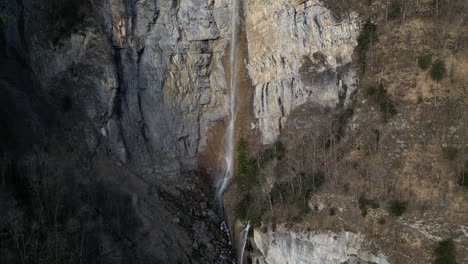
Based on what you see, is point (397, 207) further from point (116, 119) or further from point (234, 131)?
point (116, 119)

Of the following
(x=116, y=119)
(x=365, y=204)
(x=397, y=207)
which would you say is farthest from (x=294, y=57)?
(x=116, y=119)

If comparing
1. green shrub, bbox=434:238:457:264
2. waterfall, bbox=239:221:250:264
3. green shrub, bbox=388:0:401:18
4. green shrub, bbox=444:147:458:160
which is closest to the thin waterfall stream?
waterfall, bbox=239:221:250:264

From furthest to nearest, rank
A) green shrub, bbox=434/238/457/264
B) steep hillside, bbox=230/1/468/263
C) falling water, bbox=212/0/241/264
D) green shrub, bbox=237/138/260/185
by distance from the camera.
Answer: falling water, bbox=212/0/241/264 → green shrub, bbox=237/138/260/185 → steep hillside, bbox=230/1/468/263 → green shrub, bbox=434/238/457/264

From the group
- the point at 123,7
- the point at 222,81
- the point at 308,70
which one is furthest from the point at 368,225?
the point at 123,7

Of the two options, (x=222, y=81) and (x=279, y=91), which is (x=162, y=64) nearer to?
(x=222, y=81)

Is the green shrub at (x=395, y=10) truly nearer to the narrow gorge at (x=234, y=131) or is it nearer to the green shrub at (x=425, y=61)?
the narrow gorge at (x=234, y=131)

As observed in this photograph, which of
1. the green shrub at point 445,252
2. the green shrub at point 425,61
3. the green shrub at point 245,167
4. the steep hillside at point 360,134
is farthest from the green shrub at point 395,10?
the green shrub at point 445,252

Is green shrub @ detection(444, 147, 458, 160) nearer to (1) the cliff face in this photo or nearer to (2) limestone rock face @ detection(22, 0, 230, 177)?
(1) the cliff face
